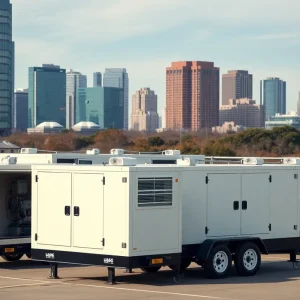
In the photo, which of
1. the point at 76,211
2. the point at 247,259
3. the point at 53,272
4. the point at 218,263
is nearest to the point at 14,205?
the point at 53,272

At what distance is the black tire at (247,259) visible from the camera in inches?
778

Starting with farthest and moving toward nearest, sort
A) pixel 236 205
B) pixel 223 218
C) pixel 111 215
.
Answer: pixel 236 205 < pixel 223 218 < pixel 111 215

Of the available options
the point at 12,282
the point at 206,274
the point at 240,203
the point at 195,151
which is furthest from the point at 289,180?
the point at 195,151

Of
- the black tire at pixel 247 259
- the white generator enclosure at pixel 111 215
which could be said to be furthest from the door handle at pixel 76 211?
the black tire at pixel 247 259

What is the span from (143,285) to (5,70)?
440 ft

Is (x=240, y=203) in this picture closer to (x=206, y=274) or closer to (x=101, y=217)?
(x=206, y=274)

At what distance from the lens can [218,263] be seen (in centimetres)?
1941

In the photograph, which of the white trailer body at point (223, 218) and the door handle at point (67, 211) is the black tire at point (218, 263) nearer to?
the white trailer body at point (223, 218)

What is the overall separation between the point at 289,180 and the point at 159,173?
163 inches

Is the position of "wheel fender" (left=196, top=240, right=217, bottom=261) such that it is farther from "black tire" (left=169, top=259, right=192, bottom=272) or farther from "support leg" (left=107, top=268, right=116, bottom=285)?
"support leg" (left=107, top=268, right=116, bottom=285)

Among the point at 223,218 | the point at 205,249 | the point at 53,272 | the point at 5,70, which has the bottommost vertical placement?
the point at 53,272

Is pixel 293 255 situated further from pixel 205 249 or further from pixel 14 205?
pixel 14 205

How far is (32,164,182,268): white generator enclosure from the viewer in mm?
17984

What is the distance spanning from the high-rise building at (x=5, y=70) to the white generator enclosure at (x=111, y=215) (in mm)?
128875
